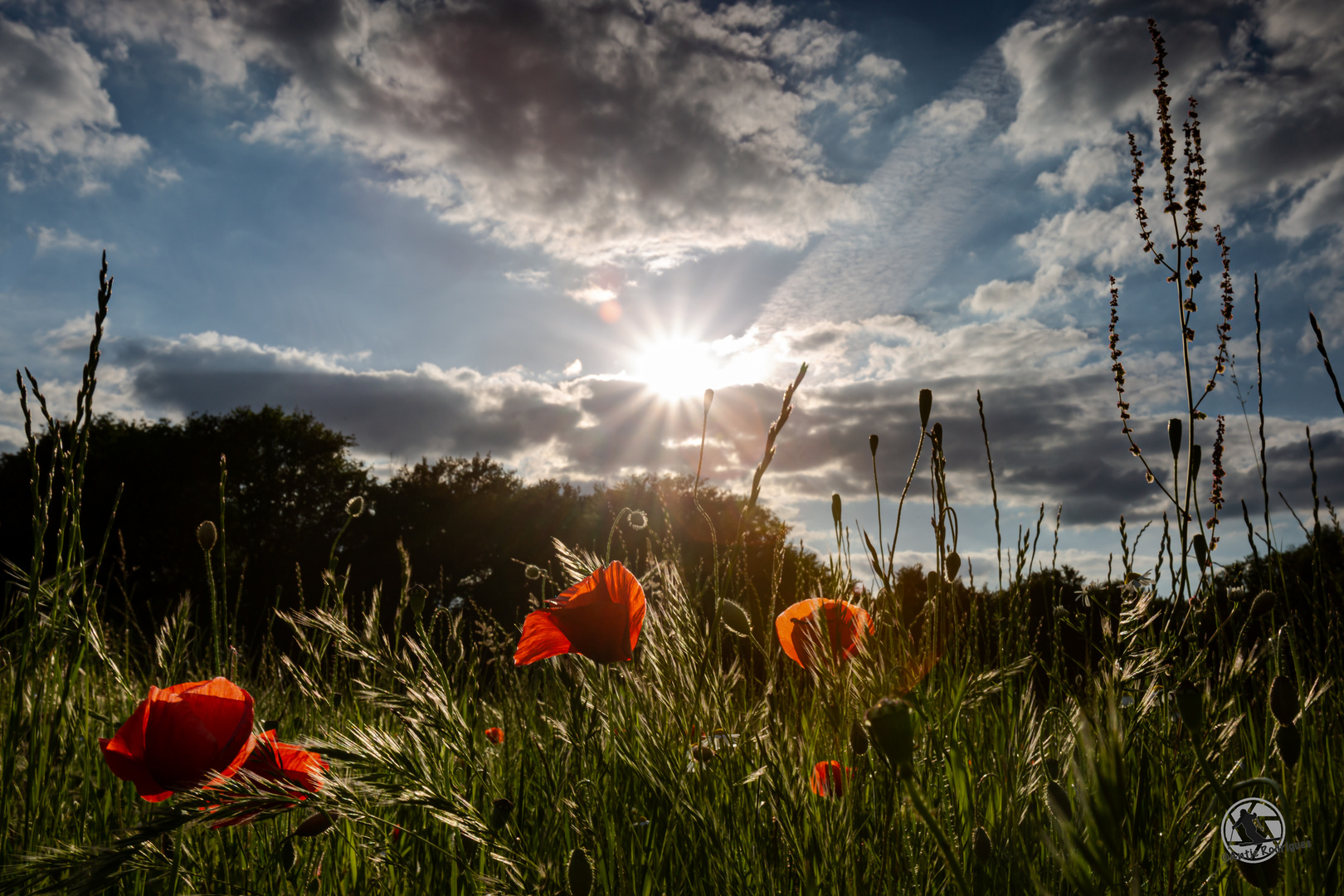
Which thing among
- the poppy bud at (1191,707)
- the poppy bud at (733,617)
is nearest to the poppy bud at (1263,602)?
the poppy bud at (1191,707)

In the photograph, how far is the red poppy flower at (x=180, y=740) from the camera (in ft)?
3.76

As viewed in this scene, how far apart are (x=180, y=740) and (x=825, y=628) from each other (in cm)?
102

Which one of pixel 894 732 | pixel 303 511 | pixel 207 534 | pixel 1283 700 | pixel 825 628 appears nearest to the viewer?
pixel 894 732

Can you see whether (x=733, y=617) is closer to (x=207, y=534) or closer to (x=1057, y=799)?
(x=1057, y=799)

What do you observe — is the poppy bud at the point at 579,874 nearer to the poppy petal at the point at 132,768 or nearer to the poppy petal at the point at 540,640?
the poppy petal at the point at 540,640

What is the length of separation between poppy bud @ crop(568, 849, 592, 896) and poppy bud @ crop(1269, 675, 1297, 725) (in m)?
0.80

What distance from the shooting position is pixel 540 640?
126 centimetres

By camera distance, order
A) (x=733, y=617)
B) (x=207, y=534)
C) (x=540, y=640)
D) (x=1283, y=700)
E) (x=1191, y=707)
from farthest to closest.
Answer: (x=207, y=534)
(x=540, y=640)
(x=733, y=617)
(x=1283, y=700)
(x=1191, y=707)

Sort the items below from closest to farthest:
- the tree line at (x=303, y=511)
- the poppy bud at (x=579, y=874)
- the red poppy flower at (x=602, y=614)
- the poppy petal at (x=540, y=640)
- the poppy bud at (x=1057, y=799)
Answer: the poppy bud at (x=1057, y=799), the poppy bud at (x=579, y=874), the red poppy flower at (x=602, y=614), the poppy petal at (x=540, y=640), the tree line at (x=303, y=511)

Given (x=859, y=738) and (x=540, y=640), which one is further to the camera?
(x=540, y=640)

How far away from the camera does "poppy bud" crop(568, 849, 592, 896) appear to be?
0.82m

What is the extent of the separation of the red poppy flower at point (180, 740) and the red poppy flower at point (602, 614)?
47cm

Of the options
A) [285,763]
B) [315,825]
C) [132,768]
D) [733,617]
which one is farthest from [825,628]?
[132,768]

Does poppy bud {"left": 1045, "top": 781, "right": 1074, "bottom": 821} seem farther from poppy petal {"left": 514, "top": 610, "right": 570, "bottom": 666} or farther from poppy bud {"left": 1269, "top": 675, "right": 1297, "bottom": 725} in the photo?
poppy petal {"left": 514, "top": 610, "right": 570, "bottom": 666}
